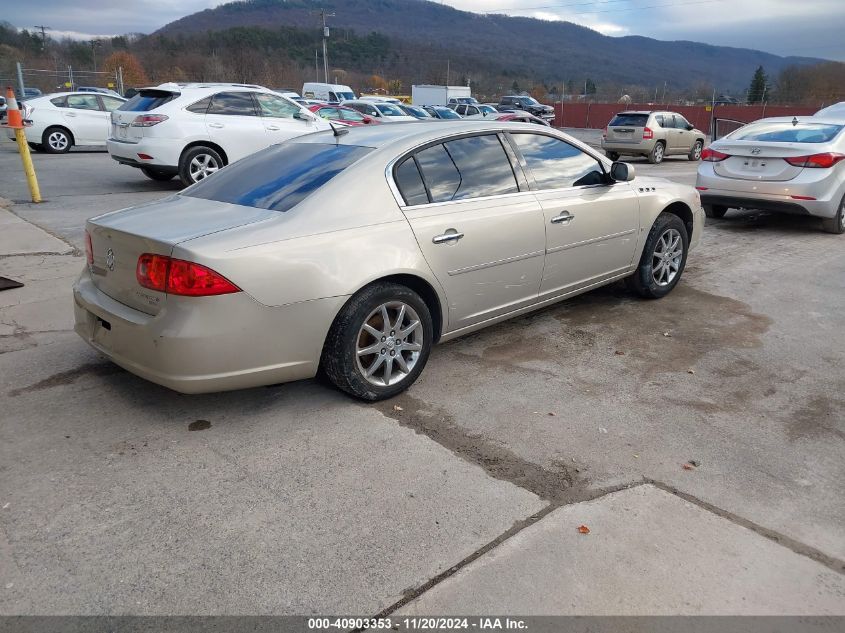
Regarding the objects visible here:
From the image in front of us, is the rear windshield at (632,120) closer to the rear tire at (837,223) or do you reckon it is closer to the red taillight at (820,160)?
the rear tire at (837,223)

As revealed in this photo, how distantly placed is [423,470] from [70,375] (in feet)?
8.00

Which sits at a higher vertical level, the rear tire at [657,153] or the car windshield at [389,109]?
the car windshield at [389,109]

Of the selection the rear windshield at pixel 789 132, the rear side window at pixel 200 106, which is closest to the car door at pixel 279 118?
the rear side window at pixel 200 106

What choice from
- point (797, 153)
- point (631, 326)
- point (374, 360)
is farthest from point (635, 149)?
point (374, 360)

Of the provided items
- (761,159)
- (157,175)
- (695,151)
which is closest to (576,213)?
(761,159)

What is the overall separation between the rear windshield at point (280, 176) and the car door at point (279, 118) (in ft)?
23.5

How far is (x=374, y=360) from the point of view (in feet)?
12.4

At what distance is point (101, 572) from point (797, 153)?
346 inches

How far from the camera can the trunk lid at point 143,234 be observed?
3283mm

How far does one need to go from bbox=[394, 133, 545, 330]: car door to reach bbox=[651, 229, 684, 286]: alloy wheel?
5.55 feet

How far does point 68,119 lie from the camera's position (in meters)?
16.6

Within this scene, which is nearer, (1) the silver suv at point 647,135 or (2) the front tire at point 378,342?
(2) the front tire at point 378,342

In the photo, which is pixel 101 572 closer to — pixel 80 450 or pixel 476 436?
pixel 80 450

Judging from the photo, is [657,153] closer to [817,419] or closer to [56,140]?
[56,140]
